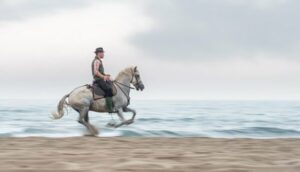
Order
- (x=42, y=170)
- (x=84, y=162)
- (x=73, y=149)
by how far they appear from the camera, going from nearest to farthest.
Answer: (x=42, y=170), (x=84, y=162), (x=73, y=149)

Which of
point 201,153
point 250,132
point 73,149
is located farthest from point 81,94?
point 250,132

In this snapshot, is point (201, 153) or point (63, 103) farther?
point (63, 103)

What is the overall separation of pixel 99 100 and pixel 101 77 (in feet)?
2.19

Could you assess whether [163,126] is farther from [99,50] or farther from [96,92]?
[99,50]

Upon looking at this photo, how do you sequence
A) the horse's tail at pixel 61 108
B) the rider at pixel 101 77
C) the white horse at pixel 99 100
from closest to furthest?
1. the rider at pixel 101 77
2. the white horse at pixel 99 100
3. the horse's tail at pixel 61 108

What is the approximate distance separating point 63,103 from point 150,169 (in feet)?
26.2

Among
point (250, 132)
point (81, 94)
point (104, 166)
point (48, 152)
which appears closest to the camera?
point (104, 166)

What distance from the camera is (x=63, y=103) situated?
14.0 metres

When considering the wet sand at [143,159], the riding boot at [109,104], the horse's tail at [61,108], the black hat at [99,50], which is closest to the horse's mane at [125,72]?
the riding boot at [109,104]

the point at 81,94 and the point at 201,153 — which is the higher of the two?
the point at 81,94

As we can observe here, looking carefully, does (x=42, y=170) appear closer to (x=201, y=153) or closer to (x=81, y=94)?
(x=201, y=153)

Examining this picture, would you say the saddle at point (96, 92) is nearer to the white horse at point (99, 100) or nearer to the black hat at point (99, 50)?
the white horse at point (99, 100)

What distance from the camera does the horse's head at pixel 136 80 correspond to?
47.1 ft

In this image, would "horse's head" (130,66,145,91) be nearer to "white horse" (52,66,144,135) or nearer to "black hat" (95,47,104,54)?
"white horse" (52,66,144,135)
